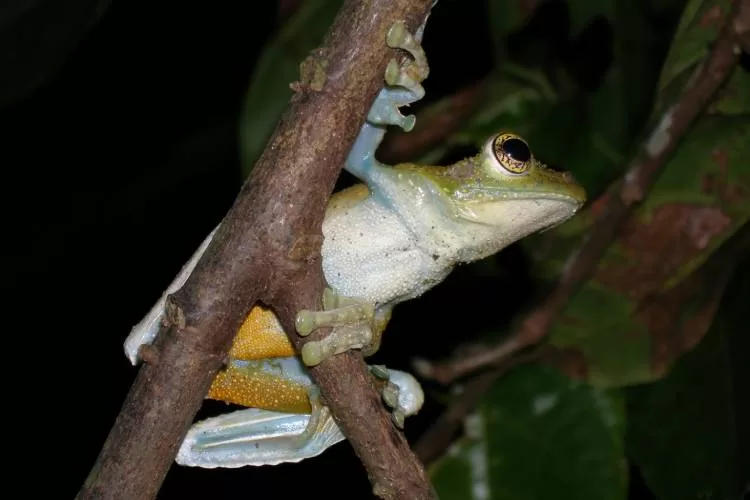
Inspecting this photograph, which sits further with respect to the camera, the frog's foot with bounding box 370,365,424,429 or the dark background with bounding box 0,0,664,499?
the dark background with bounding box 0,0,664,499

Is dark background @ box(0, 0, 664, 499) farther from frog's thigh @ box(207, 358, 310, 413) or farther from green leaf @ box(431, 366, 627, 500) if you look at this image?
frog's thigh @ box(207, 358, 310, 413)

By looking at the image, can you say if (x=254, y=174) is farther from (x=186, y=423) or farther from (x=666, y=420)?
(x=666, y=420)

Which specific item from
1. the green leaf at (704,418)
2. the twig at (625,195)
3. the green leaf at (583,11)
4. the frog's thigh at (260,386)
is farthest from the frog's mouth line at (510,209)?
the green leaf at (583,11)

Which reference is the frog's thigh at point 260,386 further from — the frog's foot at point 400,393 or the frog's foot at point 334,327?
the frog's foot at point 334,327

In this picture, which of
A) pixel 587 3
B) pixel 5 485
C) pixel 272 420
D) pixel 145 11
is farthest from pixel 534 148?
pixel 5 485

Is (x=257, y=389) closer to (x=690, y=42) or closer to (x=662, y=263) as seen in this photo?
(x=662, y=263)

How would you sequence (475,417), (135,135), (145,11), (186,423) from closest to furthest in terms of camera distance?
(186,423)
(475,417)
(145,11)
(135,135)

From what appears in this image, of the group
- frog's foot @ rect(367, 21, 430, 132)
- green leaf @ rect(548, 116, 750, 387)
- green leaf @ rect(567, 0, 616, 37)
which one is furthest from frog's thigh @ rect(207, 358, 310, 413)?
green leaf @ rect(567, 0, 616, 37)
